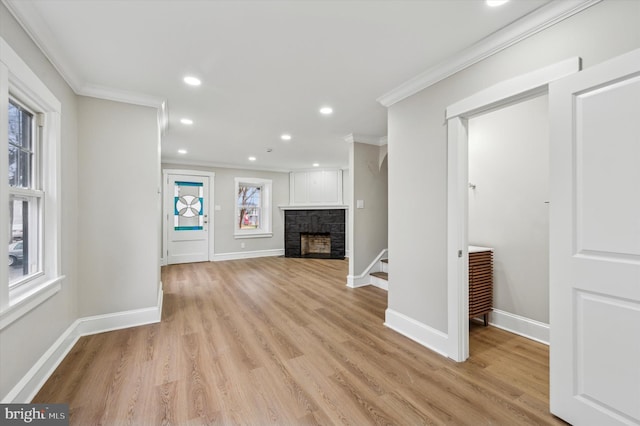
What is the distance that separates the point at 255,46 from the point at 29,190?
1932 millimetres

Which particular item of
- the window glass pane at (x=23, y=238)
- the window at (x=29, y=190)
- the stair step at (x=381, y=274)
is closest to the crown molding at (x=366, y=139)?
the stair step at (x=381, y=274)

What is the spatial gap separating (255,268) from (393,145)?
4.18 m

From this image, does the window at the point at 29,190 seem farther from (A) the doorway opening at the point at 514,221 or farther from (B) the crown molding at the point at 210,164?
(B) the crown molding at the point at 210,164

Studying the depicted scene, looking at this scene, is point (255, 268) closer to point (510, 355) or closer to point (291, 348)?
point (291, 348)

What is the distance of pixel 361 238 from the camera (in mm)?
4406

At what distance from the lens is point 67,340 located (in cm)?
229

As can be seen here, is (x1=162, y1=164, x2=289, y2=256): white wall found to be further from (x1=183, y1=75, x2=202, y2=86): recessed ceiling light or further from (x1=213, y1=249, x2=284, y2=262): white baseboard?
(x1=183, y1=75, x2=202, y2=86): recessed ceiling light

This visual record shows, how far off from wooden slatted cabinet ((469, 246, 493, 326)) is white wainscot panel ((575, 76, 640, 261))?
4.27 ft

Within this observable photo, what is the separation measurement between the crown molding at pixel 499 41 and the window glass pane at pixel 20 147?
3.03 m

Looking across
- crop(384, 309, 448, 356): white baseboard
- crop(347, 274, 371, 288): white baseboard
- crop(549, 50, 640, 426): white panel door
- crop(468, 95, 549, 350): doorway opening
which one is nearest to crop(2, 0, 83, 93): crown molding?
crop(549, 50, 640, 426): white panel door

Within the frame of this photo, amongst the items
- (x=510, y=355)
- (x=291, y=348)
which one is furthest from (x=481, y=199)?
(x=291, y=348)

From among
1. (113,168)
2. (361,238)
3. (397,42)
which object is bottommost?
(361,238)

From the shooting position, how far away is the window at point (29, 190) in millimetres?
1515

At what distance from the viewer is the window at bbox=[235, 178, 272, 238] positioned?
7.15 m
